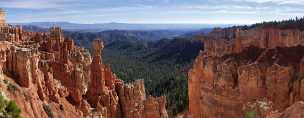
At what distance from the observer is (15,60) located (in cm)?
3959

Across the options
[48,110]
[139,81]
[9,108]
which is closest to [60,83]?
[48,110]

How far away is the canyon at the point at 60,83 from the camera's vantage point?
3928 cm

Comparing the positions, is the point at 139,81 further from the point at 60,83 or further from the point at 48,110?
the point at 48,110

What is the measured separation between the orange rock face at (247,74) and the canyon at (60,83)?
12.8m

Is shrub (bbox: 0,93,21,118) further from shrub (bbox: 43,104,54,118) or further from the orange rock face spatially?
the orange rock face

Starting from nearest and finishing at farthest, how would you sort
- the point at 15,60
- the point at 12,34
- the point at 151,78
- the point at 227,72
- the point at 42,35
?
the point at 15,60
the point at 12,34
the point at 42,35
the point at 227,72
the point at 151,78

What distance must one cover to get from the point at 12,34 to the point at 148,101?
45.4 feet

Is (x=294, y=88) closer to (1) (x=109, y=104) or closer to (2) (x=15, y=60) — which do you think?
(1) (x=109, y=104)

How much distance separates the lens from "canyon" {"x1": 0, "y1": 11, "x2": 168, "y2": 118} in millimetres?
39281

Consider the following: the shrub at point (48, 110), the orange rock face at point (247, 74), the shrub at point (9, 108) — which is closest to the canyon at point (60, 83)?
the shrub at point (48, 110)

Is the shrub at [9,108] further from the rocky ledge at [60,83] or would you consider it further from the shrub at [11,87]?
the shrub at [11,87]

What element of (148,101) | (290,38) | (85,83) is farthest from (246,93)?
(85,83)

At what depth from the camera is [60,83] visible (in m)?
45.9

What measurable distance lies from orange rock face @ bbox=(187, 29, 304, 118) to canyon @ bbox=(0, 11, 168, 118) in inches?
503
